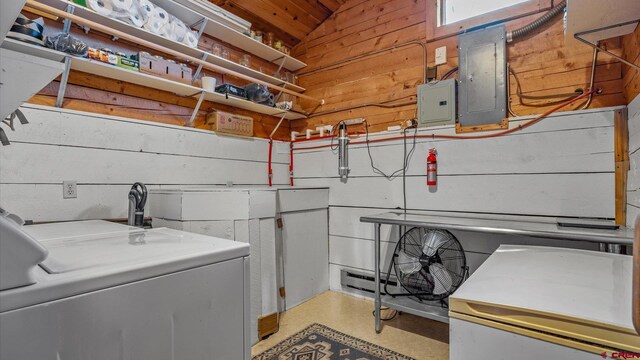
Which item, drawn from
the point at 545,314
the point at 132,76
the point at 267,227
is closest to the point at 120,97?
the point at 132,76

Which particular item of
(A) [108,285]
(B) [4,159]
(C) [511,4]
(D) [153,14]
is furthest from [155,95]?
(C) [511,4]

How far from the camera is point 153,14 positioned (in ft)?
7.45

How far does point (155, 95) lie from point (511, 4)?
3021 mm

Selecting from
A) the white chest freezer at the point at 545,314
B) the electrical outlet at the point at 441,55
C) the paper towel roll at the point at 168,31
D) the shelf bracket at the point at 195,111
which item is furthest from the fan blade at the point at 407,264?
the paper towel roll at the point at 168,31

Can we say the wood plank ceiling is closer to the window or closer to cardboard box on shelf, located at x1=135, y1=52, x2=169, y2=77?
cardboard box on shelf, located at x1=135, y1=52, x2=169, y2=77

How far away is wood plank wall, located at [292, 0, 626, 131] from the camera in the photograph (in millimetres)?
2172

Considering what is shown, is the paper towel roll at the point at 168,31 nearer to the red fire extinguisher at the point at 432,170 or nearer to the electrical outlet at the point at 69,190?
the electrical outlet at the point at 69,190

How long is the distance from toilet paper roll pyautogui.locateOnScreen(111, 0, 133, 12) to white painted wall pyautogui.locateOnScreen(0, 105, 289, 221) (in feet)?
2.44

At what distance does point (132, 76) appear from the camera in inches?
87.7

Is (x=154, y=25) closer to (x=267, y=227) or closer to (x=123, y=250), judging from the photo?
(x=267, y=227)

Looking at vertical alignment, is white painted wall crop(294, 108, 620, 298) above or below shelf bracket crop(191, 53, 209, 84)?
below

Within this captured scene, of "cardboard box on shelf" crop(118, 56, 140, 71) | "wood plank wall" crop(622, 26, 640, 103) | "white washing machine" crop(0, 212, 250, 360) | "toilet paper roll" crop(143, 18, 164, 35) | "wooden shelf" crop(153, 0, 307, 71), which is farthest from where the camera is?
"wooden shelf" crop(153, 0, 307, 71)

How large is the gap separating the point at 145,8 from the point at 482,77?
2.64 meters

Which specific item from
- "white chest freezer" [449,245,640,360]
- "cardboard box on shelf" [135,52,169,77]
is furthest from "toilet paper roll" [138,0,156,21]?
"white chest freezer" [449,245,640,360]
